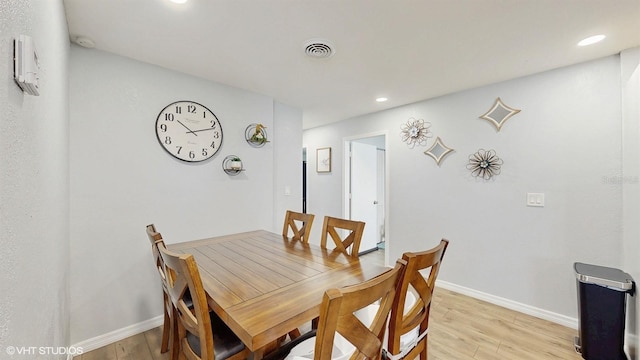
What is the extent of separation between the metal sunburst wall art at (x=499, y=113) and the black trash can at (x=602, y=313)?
1.53m

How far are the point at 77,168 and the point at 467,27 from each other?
3.03m

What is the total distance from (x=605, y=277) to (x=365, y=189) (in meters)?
3.02

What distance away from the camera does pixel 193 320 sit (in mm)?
1081

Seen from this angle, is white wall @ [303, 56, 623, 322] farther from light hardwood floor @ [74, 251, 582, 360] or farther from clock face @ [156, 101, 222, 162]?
clock face @ [156, 101, 222, 162]

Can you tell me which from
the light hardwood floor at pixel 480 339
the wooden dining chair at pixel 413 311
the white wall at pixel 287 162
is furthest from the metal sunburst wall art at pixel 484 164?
the white wall at pixel 287 162

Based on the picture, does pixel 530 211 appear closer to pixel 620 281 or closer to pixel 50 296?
pixel 620 281

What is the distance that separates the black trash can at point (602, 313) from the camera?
1707 mm

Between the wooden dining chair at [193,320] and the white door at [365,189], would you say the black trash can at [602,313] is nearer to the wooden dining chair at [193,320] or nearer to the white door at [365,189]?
the wooden dining chair at [193,320]

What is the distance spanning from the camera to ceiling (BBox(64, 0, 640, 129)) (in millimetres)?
1518

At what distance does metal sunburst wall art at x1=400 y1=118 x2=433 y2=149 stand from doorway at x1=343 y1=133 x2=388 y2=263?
0.49m

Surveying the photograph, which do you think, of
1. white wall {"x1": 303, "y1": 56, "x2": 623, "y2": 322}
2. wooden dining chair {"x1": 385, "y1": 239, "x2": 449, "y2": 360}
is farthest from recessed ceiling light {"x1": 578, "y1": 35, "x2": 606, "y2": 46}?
wooden dining chair {"x1": 385, "y1": 239, "x2": 449, "y2": 360}

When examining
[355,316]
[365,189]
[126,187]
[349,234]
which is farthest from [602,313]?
[126,187]

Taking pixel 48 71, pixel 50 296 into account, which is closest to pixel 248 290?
pixel 50 296

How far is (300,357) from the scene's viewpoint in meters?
1.05
